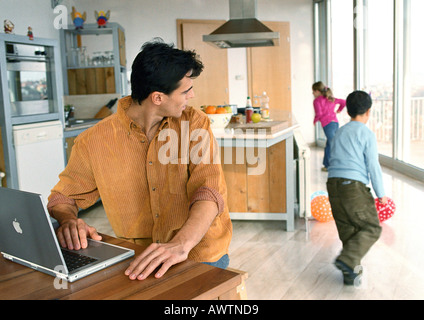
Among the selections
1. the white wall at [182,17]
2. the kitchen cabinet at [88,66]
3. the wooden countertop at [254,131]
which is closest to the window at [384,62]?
the white wall at [182,17]

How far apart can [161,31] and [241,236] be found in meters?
4.83

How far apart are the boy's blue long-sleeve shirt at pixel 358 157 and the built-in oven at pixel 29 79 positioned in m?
2.54

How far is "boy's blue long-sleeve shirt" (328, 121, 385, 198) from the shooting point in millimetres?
2799

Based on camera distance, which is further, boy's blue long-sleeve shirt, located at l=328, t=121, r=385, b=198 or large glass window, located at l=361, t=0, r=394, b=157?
large glass window, located at l=361, t=0, r=394, b=157

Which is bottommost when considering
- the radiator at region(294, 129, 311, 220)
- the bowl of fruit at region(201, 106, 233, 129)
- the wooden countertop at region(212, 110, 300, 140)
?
the radiator at region(294, 129, 311, 220)

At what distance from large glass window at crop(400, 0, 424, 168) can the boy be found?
3284 mm

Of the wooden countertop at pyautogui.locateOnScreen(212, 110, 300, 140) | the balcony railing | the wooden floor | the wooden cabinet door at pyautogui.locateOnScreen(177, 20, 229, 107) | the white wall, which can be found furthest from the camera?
the wooden cabinet door at pyautogui.locateOnScreen(177, 20, 229, 107)

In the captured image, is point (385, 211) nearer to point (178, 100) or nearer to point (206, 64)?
point (178, 100)

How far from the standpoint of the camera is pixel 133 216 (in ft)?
5.46

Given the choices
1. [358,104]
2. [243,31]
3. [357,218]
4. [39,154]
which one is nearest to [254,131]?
[358,104]

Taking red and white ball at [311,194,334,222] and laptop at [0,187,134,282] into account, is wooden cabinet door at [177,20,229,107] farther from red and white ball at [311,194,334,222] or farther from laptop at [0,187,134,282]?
laptop at [0,187,134,282]

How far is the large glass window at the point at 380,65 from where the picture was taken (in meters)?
6.52

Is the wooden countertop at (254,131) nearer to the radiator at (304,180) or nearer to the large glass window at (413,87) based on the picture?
the radiator at (304,180)

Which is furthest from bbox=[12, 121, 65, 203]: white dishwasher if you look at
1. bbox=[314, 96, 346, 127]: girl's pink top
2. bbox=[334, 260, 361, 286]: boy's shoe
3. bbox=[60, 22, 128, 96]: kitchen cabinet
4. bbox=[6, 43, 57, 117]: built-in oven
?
bbox=[314, 96, 346, 127]: girl's pink top
